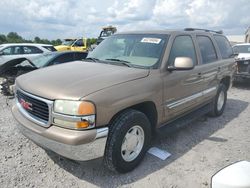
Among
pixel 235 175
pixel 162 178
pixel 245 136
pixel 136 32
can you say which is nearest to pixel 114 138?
pixel 162 178

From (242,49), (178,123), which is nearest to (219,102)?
(178,123)

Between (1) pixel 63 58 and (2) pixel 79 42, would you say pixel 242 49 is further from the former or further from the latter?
(2) pixel 79 42

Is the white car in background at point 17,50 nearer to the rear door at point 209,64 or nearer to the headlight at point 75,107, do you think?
the rear door at point 209,64

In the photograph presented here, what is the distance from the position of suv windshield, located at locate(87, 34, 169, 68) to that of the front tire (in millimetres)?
872

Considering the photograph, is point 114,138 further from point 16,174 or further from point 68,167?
point 16,174

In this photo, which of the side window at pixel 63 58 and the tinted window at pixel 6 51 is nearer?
the side window at pixel 63 58

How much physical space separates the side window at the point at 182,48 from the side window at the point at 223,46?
1389 millimetres

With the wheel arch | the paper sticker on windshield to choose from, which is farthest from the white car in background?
the wheel arch

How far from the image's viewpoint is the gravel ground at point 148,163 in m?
3.29

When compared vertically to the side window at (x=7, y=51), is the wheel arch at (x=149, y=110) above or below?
below

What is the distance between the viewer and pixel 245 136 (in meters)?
4.91

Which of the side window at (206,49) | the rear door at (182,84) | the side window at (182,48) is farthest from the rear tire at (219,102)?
the side window at (182,48)

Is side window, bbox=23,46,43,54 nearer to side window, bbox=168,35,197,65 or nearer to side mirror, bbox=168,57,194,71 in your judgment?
side window, bbox=168,35,197,65

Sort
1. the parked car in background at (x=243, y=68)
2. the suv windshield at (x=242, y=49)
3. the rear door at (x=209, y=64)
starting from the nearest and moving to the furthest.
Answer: the rear door at (x=209, y=64) → the parked car in background at (x=243, y=68) → the suv windshield at (x=242, y=49)
